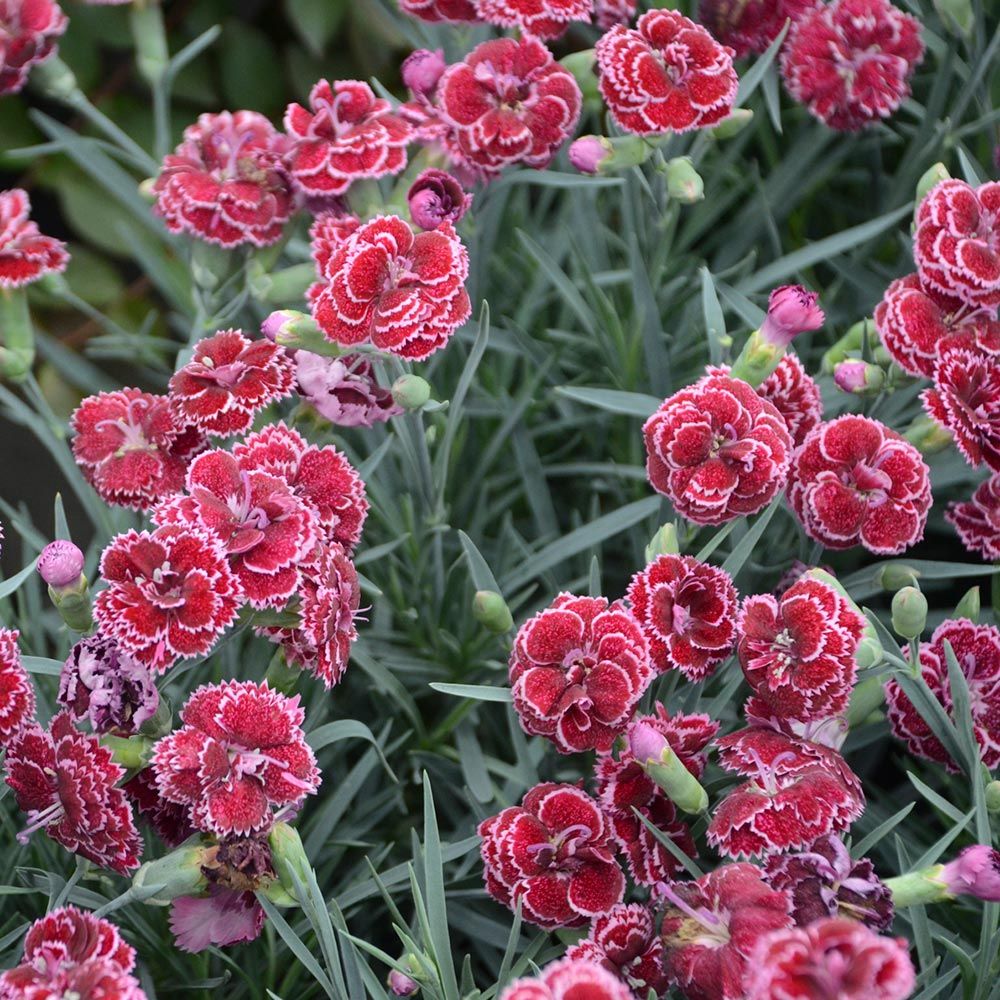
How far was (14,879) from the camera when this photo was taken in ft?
2.85

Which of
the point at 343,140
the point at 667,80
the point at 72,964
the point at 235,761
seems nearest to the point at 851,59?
the point at 667,80

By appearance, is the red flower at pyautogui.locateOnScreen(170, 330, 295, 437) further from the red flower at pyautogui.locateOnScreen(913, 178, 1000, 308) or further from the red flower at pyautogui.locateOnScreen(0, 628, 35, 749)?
the red flower at pyautogui.locateOnScreen(913, 178, 1000, 308)

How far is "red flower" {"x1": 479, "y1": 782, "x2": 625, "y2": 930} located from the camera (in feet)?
2.28

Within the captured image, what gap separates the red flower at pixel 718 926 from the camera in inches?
22.7

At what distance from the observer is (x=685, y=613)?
0.75 m

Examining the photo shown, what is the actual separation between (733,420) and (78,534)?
1058 mm

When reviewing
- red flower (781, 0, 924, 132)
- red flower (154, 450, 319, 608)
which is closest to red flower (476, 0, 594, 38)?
red flower (781, 0, 924, 132)

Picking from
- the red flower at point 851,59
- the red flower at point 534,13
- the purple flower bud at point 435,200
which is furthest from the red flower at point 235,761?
the red flower at point 851,59

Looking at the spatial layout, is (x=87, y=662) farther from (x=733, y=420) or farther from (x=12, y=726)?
(x=733, y=420)

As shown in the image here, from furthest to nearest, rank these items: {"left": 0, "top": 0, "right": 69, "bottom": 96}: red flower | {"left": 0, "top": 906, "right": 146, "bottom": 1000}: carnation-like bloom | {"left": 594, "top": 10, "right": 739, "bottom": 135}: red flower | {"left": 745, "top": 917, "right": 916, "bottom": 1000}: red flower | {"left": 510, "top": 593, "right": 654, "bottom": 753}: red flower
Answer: {"left": 0, "top": 0, "right": 69, "bottom": 96}: red flower
{"left": 594, "top": 10, "right": 739, "bottom": 135}: red flower
{"left": 510, "top": 593, "right": 654, "bottom": 753}: red flower
{"left": 0, "top": 906, "right": 146, "bottom": 1000}: carnation-like bloom
{"left": 745, "top": 917, "right": 916, "bottom": 1000}: red flower

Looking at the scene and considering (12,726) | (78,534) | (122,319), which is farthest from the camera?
(122,319)

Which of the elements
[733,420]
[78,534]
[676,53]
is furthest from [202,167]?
[78,534]

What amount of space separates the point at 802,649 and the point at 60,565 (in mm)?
429

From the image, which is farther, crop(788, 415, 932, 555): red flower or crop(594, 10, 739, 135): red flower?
crop(594, 10, 739, 135): red flower
